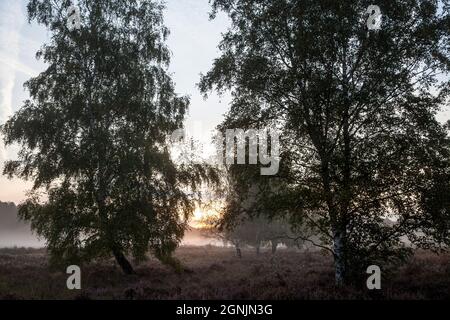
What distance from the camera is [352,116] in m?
15.4

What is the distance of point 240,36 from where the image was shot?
16.8m

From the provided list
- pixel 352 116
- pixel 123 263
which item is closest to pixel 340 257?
pixel 352 116

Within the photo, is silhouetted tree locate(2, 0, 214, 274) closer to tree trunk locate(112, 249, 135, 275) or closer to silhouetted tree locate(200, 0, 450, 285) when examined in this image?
tree trunk locate(112, 249, 135, 275)

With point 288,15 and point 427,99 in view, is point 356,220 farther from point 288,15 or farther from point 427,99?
point 288,15

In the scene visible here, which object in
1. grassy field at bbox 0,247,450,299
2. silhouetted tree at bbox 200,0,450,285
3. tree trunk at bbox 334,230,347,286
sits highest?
silhouetted tree at bbox 200,0,450,285

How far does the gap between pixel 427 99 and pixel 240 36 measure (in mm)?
7195

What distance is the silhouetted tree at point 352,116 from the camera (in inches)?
529

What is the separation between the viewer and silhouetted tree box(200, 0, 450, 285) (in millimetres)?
13445

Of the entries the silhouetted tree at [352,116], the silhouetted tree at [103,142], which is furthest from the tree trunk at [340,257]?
the silhouetted tree at [103,142]

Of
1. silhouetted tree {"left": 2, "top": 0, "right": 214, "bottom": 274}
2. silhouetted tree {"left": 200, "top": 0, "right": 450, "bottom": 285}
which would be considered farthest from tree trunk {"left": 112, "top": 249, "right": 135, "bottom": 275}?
silhouetted tree {"left": 200, "top": 0, "right": 450, "bottom": 285}

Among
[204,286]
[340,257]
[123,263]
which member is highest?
[340,257]

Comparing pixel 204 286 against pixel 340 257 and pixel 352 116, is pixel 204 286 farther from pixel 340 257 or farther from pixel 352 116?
pixel 352 116
